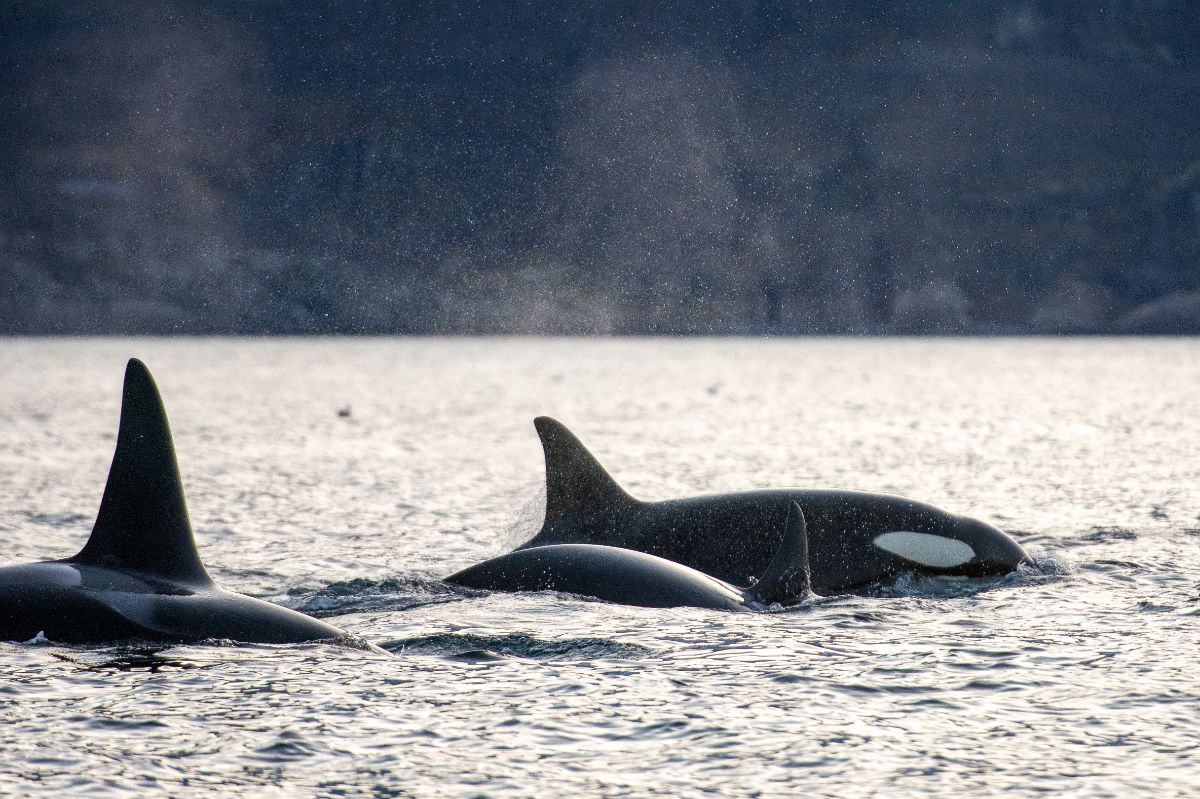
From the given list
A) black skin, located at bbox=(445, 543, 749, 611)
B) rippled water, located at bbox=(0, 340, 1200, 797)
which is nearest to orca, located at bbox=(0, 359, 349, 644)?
rippled water, located at bbox=(0, 340, 1200, 797)

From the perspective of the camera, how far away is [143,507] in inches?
437

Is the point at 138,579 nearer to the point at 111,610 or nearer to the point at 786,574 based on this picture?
the point at 111,610

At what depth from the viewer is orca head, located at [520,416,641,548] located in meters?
14.8

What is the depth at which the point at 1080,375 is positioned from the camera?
12794cm

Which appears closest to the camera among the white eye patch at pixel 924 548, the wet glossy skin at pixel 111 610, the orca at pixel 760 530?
the wet glossy skin at pixel 111 610

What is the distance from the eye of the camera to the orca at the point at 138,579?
35.7 ft

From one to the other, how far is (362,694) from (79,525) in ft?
40.5

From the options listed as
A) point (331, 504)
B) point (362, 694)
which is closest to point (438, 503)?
point (331, 504)

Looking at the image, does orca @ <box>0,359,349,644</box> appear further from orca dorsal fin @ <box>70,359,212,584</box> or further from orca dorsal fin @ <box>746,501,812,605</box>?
orca dorsal fin @ <box>746,501,812,605</box>

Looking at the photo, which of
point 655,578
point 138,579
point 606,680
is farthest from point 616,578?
point 138,579

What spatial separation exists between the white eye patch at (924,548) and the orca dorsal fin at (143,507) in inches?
256

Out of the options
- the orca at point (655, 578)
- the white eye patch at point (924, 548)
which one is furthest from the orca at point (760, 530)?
the orca at point (655, 578)

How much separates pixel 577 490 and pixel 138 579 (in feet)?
16.2

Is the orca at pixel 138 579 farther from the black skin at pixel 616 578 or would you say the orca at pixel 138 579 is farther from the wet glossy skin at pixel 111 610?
the black skin at pixel 616 578
